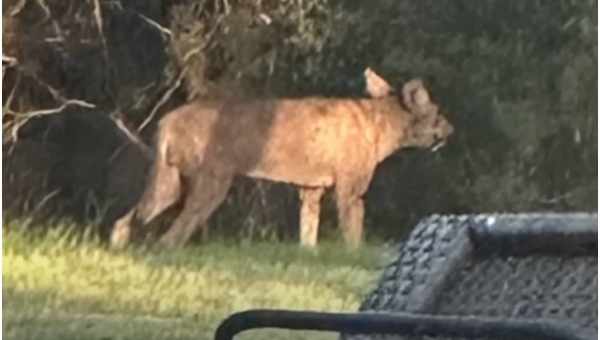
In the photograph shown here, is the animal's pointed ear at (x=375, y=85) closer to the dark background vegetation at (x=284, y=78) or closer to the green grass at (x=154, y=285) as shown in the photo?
the dark background vegetation at (x=284, y=78)

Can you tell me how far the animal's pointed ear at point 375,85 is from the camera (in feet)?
4.07

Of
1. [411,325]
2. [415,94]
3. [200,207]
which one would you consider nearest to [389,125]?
[415,94]

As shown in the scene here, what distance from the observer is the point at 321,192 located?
1268 mm

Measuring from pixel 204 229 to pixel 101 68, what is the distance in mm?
177

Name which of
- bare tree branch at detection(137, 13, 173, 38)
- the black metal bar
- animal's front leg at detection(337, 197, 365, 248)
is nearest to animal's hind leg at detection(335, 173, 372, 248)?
animal's front leg at detection(337, 197, 365, 248)

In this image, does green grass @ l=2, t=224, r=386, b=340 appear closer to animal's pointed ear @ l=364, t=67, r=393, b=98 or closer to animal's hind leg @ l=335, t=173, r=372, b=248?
animal's hind leg @ l=335, t=173, r=372, b=248

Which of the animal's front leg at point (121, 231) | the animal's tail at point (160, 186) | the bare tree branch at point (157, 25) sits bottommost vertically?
the animal's front leg at point (121, 231)

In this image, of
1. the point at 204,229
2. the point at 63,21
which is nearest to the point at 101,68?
the point at 63,21

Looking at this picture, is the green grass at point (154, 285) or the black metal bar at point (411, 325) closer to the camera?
the black metal bar at point (411, 325)

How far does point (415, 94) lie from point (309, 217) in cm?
15

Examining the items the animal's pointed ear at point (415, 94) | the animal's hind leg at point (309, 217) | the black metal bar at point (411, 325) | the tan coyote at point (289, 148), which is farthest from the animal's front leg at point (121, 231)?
the black metal bar at point (411, 325)

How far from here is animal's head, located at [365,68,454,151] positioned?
124cm

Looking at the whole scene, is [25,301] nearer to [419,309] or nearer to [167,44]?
[167,44]

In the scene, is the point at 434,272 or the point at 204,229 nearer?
the point at 434,272
